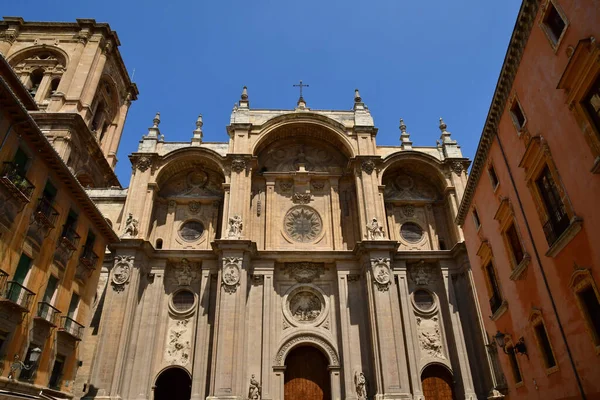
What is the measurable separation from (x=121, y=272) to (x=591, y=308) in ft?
71.0

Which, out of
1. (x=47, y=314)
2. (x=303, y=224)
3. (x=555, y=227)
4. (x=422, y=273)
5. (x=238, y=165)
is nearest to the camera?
(x=555, y=227)

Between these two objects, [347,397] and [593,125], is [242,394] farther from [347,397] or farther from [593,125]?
[593,125]

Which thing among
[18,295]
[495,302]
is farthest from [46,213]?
[495,302]

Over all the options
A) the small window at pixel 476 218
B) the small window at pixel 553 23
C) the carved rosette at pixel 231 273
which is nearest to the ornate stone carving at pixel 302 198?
the carved rosette at pixel 231 273

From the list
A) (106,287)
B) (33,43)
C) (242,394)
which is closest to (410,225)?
(242,394)

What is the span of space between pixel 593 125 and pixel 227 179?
20.7 meters

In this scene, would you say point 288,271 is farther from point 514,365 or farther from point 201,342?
point 514,365

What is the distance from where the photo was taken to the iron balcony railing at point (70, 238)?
675 inches

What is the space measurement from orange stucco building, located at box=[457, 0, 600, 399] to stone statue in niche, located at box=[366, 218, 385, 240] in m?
7.98

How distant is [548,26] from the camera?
38.0 feet

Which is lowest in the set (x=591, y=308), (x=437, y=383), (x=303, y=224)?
(x=437, y=383)

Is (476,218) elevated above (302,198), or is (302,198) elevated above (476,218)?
(302,198)

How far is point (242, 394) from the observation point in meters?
20.7

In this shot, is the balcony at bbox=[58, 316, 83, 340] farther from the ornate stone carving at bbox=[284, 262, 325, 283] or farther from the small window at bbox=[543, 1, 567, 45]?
the small window at bbox=[543, 1, 567, 45]
